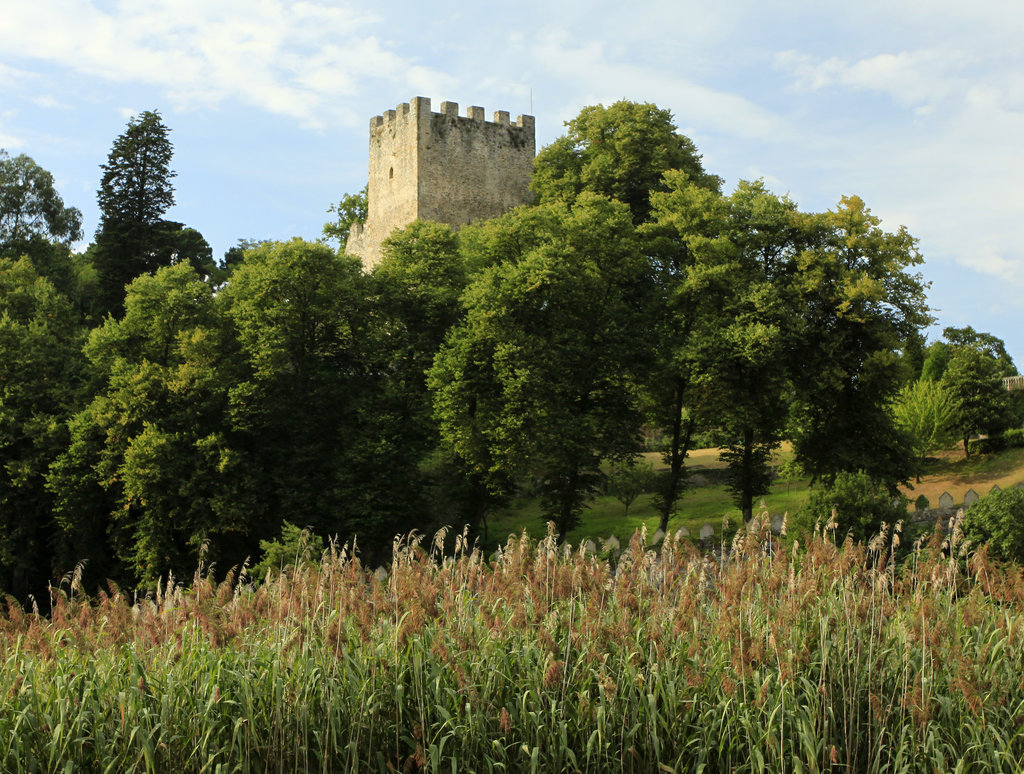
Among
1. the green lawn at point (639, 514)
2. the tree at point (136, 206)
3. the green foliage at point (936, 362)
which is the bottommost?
the green lawn at point (639, 514)

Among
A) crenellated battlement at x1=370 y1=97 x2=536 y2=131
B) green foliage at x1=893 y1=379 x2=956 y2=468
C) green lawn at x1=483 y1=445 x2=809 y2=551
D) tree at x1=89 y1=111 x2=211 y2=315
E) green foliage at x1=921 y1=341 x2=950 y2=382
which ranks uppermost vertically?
crenellated battlement at x1=370 y1=97 x2=536 y2=131

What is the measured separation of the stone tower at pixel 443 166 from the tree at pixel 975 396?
1713 cm

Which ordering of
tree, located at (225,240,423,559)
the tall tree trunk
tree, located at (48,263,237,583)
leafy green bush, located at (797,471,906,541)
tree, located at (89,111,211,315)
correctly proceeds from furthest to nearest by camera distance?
tree, located at (89,111,211,315)
the tall tree trunk
tree, located at (225,240,423,559)
tree, located at (48,263,237,583)
leafy green bush, located at (797,471,906,541)

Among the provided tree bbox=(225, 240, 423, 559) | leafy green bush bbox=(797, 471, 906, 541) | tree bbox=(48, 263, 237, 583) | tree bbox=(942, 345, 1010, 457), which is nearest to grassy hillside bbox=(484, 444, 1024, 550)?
tree bbox=(942, 345, 1010, 457)

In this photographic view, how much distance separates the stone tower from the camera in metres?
40.0

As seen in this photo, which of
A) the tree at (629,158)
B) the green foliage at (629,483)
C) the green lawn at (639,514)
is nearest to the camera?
the green lawn at (639,514)

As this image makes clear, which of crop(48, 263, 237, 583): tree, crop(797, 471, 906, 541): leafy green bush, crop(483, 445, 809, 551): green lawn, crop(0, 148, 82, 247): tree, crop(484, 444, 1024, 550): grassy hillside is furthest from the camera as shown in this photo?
crop(0, 148, 82, 247): tree

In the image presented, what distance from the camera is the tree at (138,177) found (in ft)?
125

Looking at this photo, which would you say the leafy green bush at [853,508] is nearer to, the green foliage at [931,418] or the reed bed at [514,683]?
the reed bed at [514,683]

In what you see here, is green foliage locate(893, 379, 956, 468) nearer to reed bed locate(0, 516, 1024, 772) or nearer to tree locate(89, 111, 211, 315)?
tree locate(89, 111, 211, 315)

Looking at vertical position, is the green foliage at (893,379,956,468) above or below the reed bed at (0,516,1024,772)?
above

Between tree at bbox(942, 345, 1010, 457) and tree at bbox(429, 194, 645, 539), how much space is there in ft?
50.8

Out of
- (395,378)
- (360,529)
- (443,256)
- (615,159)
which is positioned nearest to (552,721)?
(360,529)

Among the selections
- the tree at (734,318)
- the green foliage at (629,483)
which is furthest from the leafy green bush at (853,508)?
the green foliage at (629,483)
